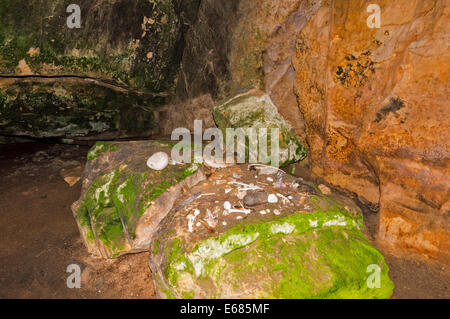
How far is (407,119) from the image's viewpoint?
8.63 ft

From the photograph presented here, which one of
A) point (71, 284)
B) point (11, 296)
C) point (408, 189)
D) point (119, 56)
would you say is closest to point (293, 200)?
point (408, 189)

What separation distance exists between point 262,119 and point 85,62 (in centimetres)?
255

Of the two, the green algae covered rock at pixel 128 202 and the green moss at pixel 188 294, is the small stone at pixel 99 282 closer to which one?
the green algae covered rock at pixel 128 202

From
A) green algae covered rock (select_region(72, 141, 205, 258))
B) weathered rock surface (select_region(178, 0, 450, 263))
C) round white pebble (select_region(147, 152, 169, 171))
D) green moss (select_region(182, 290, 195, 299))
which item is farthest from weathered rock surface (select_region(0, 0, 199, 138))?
green moss (select_region(182, 290, 195, 299))

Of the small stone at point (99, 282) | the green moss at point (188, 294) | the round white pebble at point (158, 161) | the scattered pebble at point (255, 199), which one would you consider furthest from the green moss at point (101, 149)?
the green moss at point (188, 294)

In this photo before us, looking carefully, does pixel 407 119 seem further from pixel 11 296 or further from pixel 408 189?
pixel 11 296

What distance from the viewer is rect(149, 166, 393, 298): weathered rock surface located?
6.87ft

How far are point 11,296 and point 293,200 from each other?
8.44ft

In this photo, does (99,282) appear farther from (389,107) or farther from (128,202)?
(389,107)

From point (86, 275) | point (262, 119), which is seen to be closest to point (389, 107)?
point (262, 119)

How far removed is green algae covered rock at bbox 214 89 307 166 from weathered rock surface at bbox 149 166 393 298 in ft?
3.10

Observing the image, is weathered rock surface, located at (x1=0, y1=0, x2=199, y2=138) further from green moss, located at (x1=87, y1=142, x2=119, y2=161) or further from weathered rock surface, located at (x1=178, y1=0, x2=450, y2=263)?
weathered rock surface, located at (x1=178, y1=0, x2=450, y2=263)

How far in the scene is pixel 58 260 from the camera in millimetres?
2893

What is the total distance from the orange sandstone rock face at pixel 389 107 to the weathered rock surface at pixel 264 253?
632 millimetres
